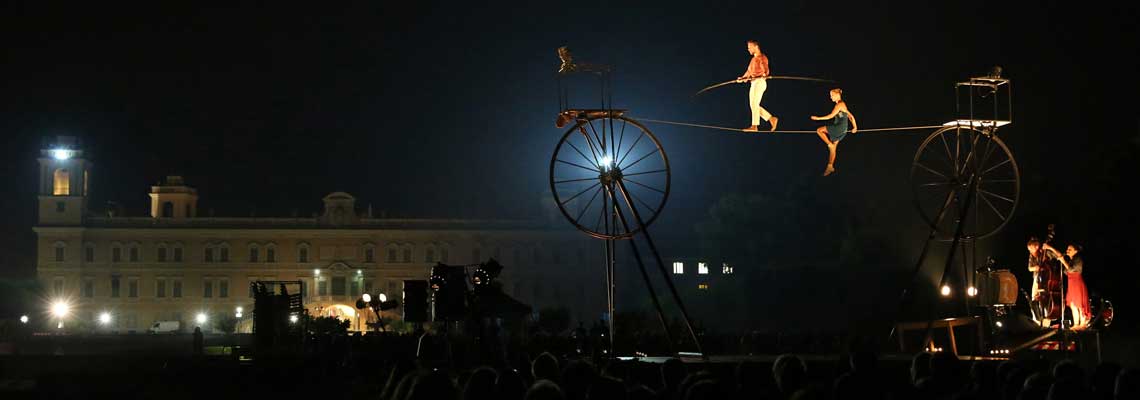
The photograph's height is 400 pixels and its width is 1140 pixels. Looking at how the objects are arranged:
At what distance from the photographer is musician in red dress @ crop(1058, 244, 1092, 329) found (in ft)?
63.3

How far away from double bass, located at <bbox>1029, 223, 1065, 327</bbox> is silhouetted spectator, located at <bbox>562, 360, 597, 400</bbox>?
8923mm

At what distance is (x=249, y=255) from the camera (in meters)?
96.8

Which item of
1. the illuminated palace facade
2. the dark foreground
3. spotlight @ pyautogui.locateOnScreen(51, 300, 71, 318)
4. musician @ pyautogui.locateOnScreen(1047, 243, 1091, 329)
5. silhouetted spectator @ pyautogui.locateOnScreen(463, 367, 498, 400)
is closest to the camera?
the dark foreground

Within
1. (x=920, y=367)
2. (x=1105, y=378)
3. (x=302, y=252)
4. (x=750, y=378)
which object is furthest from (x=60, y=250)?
(x=1105, y=378)

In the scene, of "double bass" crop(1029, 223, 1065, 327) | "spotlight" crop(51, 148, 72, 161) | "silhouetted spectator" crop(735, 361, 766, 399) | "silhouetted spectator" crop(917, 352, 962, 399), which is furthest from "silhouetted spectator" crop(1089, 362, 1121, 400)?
"spotlight" crop(51, 148, 72, 161)

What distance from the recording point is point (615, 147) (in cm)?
1898

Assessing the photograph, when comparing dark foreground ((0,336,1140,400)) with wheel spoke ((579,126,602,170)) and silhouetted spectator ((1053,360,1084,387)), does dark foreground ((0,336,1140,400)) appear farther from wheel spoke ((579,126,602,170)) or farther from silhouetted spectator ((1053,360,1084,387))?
wheel spoke ((579,126,602,170))

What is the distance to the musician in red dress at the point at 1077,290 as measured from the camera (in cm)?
1930

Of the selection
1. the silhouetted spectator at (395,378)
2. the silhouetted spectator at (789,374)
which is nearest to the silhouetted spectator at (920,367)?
the silhouetted spectator at (789,374)

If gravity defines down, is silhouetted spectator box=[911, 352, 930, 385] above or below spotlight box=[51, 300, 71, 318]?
below

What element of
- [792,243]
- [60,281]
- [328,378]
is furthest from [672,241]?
[328,378]

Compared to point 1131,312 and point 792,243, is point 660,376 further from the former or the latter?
point 792,243

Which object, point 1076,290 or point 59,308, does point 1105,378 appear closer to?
point 1076,290

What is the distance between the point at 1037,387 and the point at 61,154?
9173 cm
